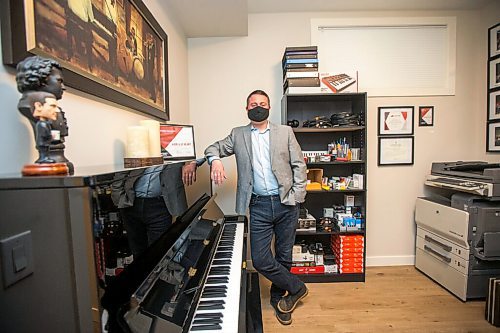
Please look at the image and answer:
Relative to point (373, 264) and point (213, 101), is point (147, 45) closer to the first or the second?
point (213, 101)

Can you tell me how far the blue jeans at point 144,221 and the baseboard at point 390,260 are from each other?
243 centimetres

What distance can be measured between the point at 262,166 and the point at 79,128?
117 cm

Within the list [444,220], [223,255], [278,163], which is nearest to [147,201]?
[223,255]

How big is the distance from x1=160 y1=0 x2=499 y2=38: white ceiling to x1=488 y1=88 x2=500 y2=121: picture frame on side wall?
859 millimetres

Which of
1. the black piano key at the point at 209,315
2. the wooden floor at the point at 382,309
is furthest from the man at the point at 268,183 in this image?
the black piano key at the point at 209,315

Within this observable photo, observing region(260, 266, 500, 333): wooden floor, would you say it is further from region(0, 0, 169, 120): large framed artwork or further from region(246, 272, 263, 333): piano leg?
region(0, 0, 169, 120): large framed artwork

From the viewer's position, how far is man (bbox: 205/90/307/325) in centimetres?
181

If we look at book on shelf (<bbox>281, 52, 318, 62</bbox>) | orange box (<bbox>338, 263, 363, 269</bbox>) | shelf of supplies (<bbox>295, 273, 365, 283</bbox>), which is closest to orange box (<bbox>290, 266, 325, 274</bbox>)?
shelf of supplies (<bbox>295, 273, 365, 283</bbox>)

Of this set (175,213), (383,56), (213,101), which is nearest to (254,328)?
(175,213)

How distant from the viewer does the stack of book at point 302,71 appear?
2.29 metres

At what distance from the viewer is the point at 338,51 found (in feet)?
8.53

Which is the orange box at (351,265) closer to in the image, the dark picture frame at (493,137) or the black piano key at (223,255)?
the black piano key at (223,255)

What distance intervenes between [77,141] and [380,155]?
2591 millimetres

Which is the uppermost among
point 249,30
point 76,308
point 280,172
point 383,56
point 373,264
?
point 249,30
